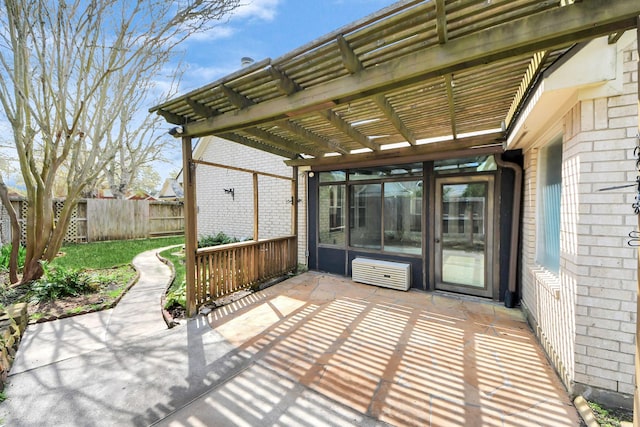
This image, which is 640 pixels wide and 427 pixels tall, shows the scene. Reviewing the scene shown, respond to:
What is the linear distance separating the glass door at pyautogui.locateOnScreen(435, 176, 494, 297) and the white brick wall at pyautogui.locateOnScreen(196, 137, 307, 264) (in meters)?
2.92

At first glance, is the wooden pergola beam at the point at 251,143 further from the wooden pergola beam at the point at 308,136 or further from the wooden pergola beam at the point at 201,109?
the wooden pergola beam at the point at 308,136

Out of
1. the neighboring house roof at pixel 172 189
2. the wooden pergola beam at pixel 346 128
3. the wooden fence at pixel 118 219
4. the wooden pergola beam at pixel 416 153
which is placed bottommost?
the wooden fence at pixel 118 219

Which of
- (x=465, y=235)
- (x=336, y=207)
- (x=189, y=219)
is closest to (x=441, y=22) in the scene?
(x=189, y=219)

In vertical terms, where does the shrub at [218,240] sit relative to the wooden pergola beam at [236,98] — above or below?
below

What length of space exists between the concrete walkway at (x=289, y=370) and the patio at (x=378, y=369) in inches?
0.4

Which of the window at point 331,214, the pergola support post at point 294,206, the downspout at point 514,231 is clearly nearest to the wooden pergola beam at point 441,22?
the downspout at point 514,231

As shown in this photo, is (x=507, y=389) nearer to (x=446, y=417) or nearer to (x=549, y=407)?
(x=549, y=407)

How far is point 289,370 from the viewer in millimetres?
2414

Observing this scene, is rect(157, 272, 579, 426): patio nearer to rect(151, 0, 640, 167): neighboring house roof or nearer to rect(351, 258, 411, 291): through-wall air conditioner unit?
rect(351, 258, 411, 291): through-wall air conditioner unit

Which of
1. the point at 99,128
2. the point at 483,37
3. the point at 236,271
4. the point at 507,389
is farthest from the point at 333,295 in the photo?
the point at 99,128

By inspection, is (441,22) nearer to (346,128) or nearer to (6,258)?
(346,128)

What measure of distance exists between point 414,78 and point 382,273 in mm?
3570

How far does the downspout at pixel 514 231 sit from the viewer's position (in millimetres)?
3795

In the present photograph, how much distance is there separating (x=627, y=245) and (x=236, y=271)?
4.50 m
